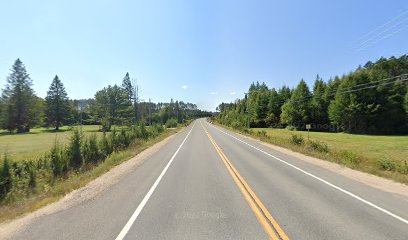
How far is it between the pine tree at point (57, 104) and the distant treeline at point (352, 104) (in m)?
56.7

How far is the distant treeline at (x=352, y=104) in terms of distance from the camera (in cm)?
6406

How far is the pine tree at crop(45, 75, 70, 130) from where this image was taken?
9212 cm

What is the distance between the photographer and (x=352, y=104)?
65.3 meters

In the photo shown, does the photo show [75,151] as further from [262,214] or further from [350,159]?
[350,159]

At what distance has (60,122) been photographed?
9375 centimetres

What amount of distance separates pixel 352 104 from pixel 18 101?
8875 centimetres

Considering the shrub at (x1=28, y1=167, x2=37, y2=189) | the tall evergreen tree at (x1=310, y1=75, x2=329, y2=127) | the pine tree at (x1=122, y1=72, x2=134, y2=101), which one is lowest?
the shrub at (x1=28, y1=167, x2=37, y2=189)

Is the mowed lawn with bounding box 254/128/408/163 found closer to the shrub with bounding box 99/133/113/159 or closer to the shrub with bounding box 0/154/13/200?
the shrub with bounding box 0/154/13/200

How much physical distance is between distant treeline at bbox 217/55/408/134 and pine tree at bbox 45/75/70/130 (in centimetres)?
5675

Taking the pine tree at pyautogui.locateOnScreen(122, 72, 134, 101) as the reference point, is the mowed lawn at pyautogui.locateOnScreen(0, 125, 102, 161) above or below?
below

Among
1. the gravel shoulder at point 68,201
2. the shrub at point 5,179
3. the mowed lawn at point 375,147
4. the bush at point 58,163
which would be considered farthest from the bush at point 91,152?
the mowed lawn at point 375,147

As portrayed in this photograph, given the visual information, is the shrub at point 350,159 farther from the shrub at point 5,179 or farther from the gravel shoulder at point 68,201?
the shrub at point 5,179

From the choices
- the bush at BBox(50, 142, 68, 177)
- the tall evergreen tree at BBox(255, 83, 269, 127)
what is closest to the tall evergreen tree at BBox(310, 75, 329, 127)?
the tall evergreen tree at BBox(255, 83, 269, 127)

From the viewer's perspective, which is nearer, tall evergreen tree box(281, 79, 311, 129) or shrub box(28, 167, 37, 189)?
shrub box(28, 167, 37, 189)
